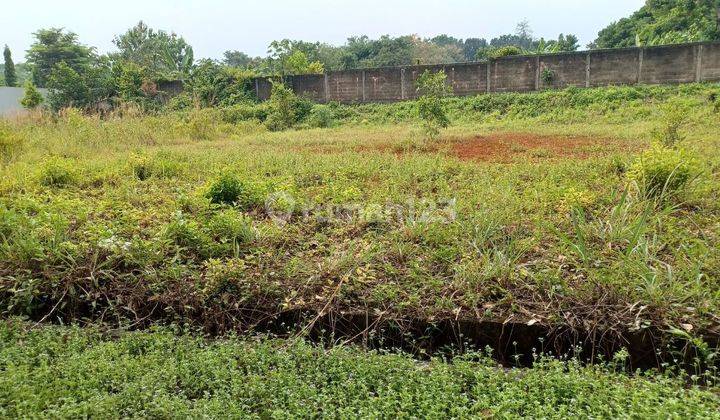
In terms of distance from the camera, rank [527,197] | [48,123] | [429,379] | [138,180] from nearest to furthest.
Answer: [429,379]
[527,197]
[138,180]
[48,123]

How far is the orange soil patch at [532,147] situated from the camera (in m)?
7.39

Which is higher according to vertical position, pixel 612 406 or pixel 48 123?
pixel 48 123

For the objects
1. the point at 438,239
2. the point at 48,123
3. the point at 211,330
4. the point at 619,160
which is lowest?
the point at 211,330

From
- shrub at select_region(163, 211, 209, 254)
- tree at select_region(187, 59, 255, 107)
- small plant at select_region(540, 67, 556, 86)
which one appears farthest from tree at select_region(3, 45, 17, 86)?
shrub at select_region(163, 211, 209, 254)

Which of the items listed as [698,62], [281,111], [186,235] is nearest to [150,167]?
[186,235]

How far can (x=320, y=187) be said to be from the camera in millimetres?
5500

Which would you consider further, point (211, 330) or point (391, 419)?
point (211, 330)

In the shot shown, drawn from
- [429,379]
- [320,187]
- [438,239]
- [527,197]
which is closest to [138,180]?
[320,187]

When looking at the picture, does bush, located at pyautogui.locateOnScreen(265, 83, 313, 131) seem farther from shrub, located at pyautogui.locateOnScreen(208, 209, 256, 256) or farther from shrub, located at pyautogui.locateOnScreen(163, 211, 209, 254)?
shrub, located at pyautogui.locateOnScreen(163, 211, 209, 254)

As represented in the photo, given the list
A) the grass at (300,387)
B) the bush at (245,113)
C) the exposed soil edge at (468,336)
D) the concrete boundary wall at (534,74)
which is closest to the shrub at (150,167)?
the exposed soil edge at (468,336)

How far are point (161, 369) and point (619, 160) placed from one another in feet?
17.6

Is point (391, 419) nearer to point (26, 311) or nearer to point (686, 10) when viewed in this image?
point (26, 311)

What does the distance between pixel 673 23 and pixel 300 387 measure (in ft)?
88.2

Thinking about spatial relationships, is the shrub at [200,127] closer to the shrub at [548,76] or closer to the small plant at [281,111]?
the small plant at [281,111]
